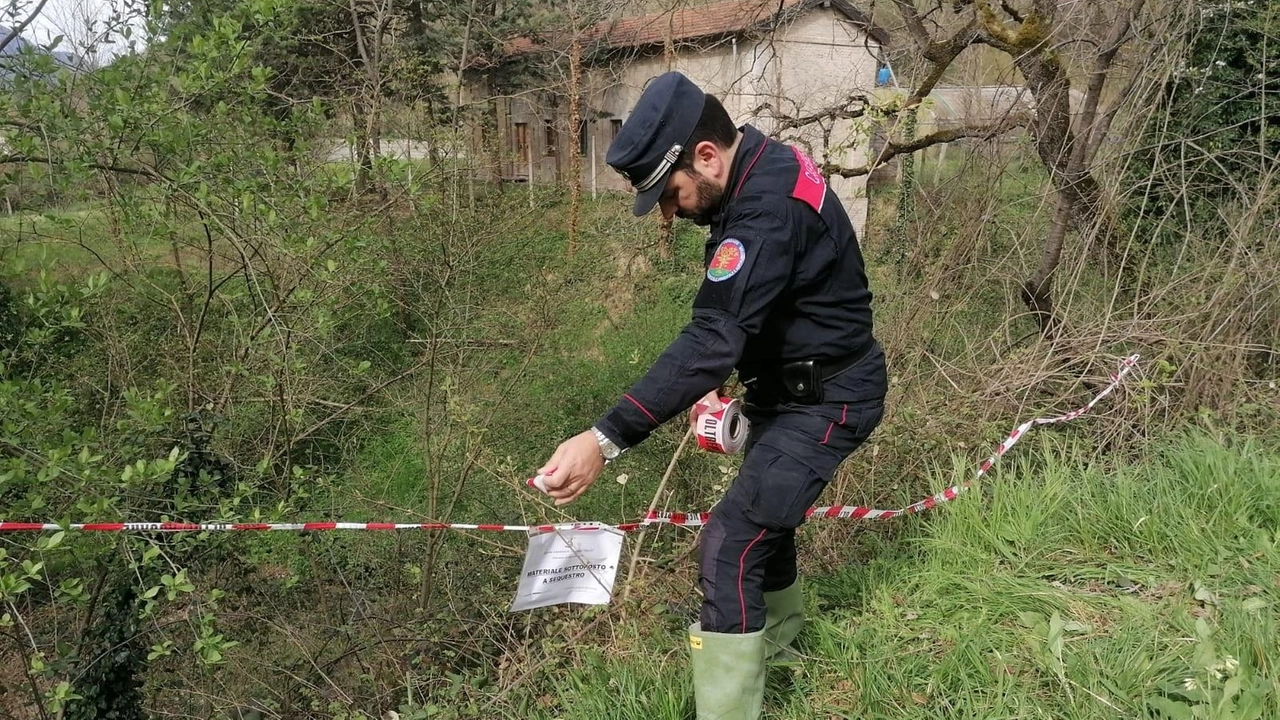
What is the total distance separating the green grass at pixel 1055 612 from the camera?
88.0 inches

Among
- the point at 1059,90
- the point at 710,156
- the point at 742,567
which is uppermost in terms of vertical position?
the point at 710,156

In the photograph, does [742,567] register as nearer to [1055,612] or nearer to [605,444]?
[605,444]

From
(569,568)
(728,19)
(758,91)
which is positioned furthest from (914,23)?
(569,568)

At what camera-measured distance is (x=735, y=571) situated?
2.31 metres

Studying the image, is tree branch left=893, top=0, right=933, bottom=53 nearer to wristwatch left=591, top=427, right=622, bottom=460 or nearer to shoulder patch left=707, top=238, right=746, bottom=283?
shoulder patch left=707, top=238, right=746, bottom=283

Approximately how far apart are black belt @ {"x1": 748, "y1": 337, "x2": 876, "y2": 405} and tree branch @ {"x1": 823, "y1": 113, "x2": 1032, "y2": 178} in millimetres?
3533

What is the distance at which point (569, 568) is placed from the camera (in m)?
2.68

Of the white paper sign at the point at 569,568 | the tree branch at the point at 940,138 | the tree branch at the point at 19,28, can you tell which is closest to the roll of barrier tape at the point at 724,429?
the white paper sign at the point at 569,568

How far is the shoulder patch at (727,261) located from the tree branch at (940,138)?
3.89 metres

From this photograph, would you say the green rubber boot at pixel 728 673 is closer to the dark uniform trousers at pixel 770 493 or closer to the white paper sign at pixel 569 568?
the dark uniform trousers at pixel 770 493

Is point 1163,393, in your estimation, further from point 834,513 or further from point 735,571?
point 735,571

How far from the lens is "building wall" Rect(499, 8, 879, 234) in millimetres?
7004

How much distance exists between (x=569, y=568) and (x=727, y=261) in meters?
1.22

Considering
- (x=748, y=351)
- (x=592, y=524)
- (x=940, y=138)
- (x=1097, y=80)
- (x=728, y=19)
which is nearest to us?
(x=748, y=351)
